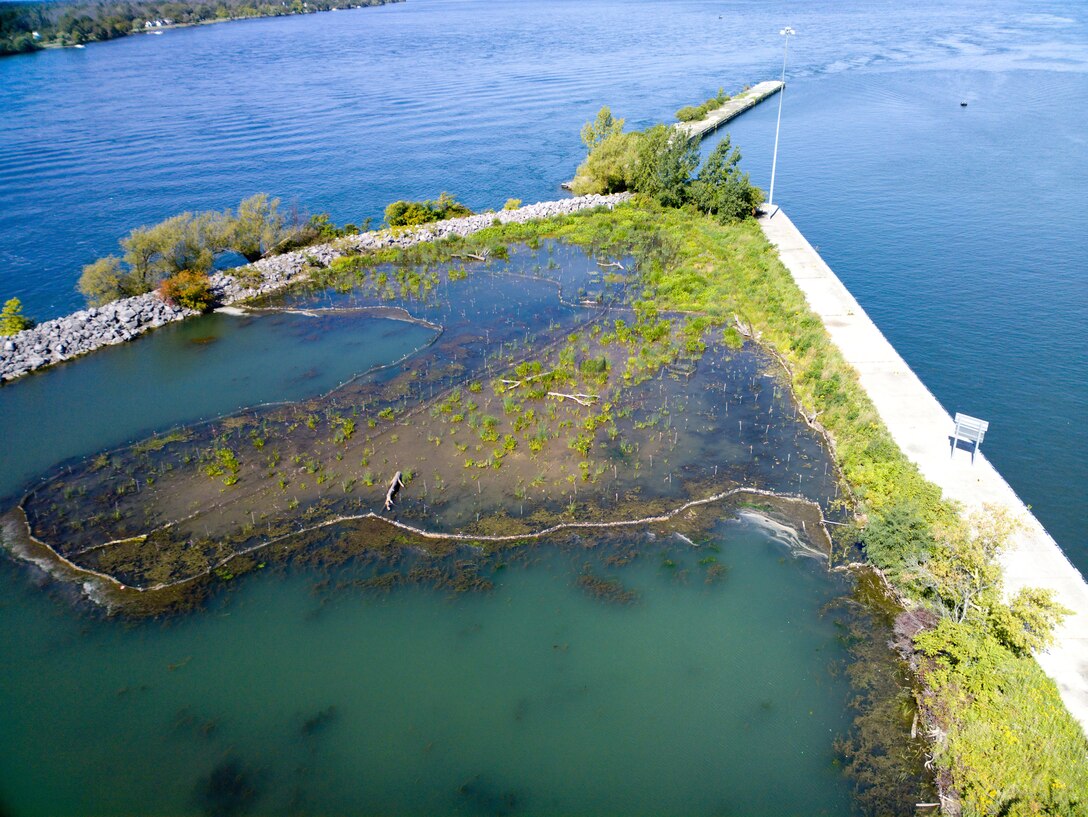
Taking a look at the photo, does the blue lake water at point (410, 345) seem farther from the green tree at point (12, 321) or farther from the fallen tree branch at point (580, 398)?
the fallen tree branch at point (580, 398)

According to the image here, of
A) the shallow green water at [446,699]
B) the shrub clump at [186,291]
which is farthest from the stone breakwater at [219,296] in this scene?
the shallow green water at [446,699]

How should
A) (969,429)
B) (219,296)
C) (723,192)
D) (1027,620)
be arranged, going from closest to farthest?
(1027,620) < (969,429) < (219,296) < (723,192)

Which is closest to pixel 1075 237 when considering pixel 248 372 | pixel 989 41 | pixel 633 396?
pixel 633 396

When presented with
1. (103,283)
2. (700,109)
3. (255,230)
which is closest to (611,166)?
(255,230)

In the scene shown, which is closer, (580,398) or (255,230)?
(580,398)

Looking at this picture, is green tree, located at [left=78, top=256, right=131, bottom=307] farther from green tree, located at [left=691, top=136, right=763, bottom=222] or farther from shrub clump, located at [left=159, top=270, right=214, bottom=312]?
green tree, located at [left=691, top=136, right=763, bottom=222]

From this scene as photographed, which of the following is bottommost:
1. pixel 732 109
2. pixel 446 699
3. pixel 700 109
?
pixel 446 699

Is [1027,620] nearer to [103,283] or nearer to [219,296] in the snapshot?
[219,296]
